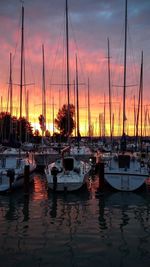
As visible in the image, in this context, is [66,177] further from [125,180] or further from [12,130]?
[12,130]

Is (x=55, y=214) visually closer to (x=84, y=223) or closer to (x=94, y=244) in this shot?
(x=84, y=223)

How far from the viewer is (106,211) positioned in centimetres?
2108

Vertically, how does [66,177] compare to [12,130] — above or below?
below

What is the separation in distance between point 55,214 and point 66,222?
197 centimetres

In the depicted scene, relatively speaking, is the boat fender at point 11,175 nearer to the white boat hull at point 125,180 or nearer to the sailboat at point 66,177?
the sailboat at point 66,177

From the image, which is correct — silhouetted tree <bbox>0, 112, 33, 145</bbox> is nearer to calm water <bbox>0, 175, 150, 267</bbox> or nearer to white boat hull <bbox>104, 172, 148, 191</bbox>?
white boat hull <bbox>104, 172, 148, 191</bbox>

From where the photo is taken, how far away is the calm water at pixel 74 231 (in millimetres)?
12875

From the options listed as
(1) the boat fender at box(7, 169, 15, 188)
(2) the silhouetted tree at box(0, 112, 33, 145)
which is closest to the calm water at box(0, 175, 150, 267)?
(1) the boat fender at box(7, 169, 15, 188)

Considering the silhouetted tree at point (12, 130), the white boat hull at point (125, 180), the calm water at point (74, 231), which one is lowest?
the calm water at point (74, 231)

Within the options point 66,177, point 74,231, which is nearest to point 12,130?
point 66,177

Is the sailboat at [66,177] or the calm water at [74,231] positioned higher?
the sailboat at [66,177]

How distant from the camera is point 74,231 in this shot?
1652cm

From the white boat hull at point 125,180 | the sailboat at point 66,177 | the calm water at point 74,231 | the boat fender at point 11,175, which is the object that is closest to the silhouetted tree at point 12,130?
the sailboat at point 66,177

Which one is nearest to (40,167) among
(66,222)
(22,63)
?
(22,63)
